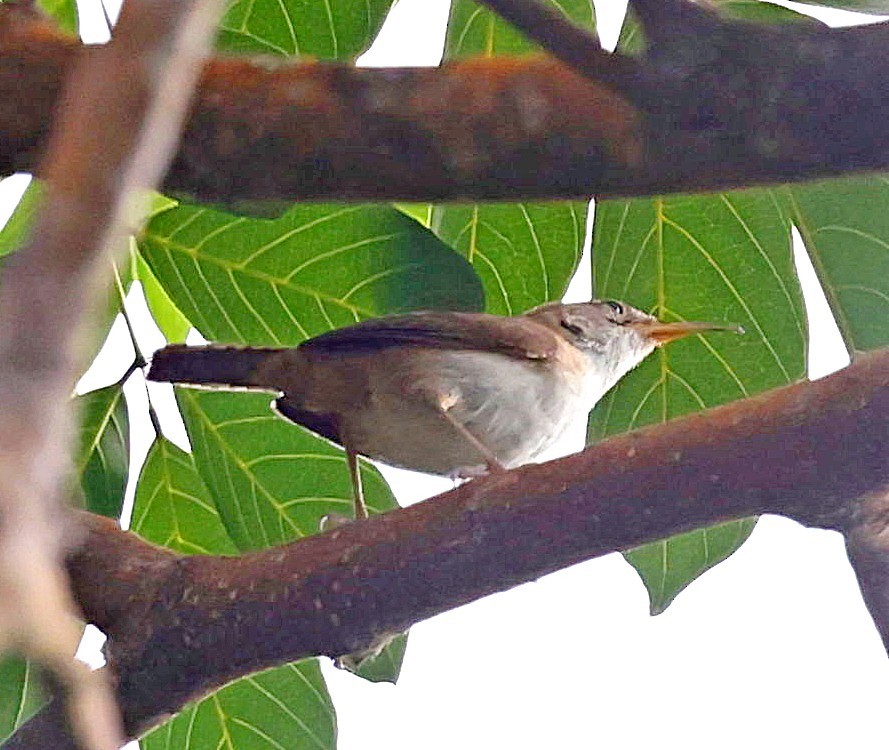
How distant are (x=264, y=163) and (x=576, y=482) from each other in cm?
41

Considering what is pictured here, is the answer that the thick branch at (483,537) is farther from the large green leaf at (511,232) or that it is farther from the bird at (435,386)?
the bird at (435,386)

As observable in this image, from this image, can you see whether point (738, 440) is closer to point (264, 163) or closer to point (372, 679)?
point (264, 163)

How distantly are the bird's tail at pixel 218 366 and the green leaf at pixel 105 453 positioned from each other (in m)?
0.08

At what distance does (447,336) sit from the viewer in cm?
260

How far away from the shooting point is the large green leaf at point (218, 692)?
2.00 m

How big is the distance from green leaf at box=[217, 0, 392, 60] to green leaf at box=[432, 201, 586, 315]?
10.9 inches

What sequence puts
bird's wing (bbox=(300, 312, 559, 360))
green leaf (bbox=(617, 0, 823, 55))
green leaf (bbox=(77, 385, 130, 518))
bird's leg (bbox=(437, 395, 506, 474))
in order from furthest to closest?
1. bird's leg (bbox=(437, 395, 506, 474))
2. bird's wing (bbox=(300, 312, 559, 360))
3. green leaf (bbox=(77, 385, 130, 518))
4. green leaf (bbox=(617, 0, 823, 55))

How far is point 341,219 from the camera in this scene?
76.0 inches

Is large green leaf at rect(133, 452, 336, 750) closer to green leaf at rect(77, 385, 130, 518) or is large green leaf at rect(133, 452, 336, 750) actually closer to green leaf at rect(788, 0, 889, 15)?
green leaf at rect(77, 385, 130, 518)

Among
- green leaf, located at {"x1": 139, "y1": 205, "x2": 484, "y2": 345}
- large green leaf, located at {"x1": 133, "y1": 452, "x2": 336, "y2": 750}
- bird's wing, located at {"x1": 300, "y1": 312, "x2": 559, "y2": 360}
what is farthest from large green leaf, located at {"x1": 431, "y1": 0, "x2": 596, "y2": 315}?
large green leaf, located at {"x1": 133, "y1": 452, "x2": 336, "y2": 750}

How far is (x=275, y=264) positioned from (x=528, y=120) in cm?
87

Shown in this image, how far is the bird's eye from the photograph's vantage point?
3.32 m

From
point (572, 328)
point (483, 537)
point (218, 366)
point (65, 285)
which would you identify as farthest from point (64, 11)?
point (65, 285)

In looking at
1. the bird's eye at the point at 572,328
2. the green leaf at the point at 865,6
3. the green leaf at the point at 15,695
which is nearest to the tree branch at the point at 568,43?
the green leaf at the point at 865,6
